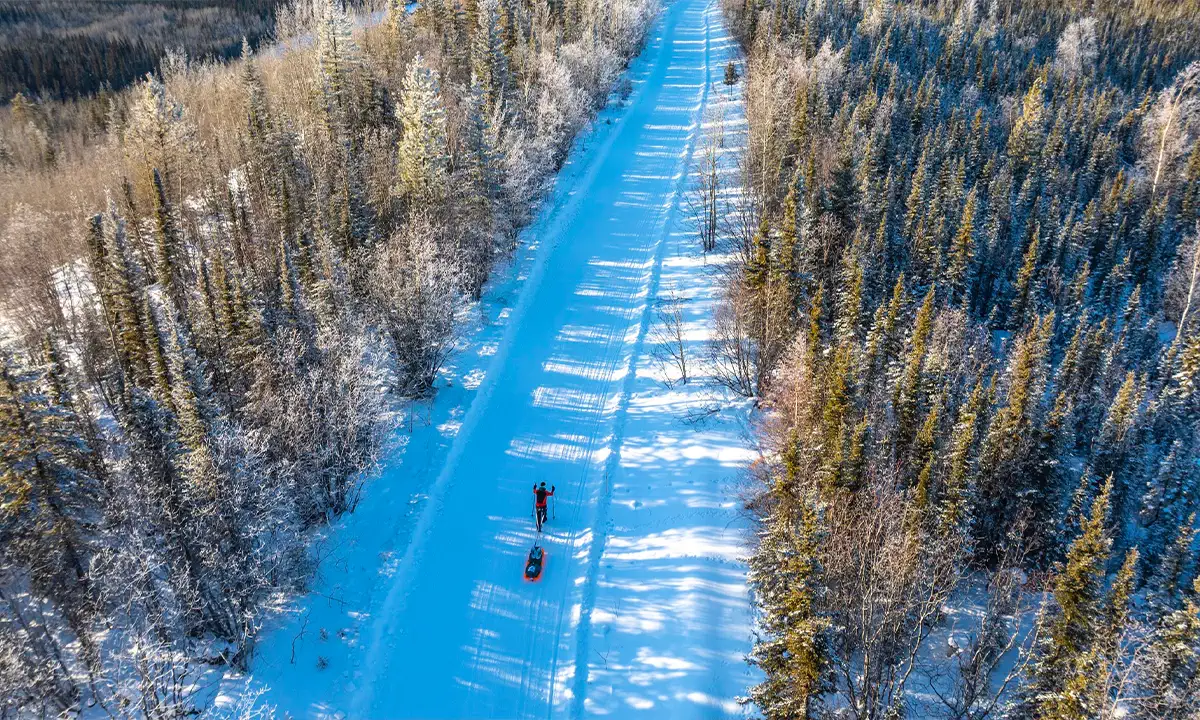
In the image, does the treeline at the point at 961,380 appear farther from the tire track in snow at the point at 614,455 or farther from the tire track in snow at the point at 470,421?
→ the tire track in snow at the point at 470,421

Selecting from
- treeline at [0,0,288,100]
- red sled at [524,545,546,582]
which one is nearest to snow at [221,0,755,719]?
red sled at [524,545,546,582]

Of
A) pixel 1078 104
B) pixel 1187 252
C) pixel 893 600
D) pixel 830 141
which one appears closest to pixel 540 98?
pixel 830 141

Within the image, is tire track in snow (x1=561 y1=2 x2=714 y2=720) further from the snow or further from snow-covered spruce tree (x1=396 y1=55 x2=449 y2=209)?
snow-covered spruce tree (x1=396 y1=55 x2=449 y2=209)

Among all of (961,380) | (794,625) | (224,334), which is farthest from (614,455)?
(961,380)

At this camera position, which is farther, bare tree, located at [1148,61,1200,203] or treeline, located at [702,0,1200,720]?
bare tree, located at [1148,61,1200,203]

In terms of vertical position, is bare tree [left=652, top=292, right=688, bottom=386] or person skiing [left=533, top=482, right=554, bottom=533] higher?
bare tree [left=652, top=292, right=688, bottom=386]

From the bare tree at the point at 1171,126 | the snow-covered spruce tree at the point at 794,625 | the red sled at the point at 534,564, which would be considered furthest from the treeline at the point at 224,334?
the bare tree at the point at 1171,126
